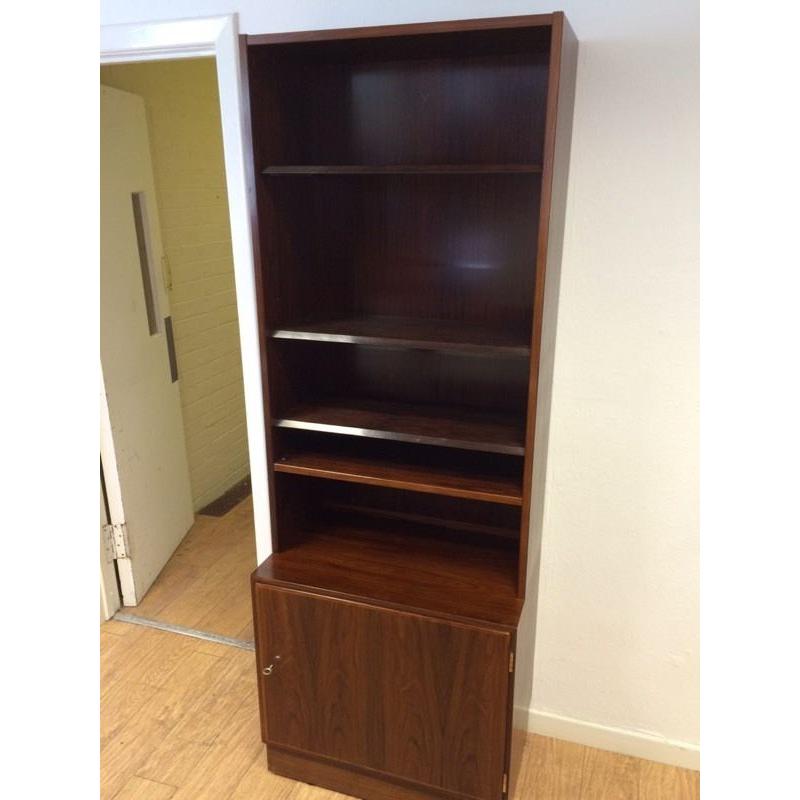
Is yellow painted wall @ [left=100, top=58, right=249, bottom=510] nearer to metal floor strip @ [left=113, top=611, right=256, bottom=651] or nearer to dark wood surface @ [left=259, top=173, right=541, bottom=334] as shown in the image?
metal floor strip @ [left=113, top=611, right=256, bottom=651]

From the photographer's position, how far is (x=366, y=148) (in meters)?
1.69

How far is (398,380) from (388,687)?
80 cm

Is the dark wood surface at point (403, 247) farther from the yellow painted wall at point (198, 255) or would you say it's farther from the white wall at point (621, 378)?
the yellow painted wall at point (198, 255)

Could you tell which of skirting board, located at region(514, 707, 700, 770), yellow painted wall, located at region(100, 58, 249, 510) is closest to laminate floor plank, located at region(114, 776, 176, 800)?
skirting board, located at region(514, 707, 700, 770)

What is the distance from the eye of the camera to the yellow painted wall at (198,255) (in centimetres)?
289

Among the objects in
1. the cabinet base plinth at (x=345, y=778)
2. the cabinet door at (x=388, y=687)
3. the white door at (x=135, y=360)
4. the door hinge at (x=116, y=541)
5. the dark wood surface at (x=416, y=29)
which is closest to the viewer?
the dark wood surface at (x=416, y=29)

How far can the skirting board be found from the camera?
1.89 metres

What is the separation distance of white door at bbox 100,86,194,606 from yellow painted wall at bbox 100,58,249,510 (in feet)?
0.67

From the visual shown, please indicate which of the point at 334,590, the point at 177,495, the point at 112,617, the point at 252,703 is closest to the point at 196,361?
the point at 177,495

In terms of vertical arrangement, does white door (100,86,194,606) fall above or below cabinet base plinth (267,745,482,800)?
above

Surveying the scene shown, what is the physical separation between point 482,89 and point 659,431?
945 millimetres

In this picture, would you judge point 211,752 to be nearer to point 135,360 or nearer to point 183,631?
point 183,631

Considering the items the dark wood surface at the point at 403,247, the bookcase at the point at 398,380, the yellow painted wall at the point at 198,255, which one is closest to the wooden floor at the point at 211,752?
the bookcase at the point at 398,380

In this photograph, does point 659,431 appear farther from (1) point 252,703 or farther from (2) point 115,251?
(2) point 115,251
